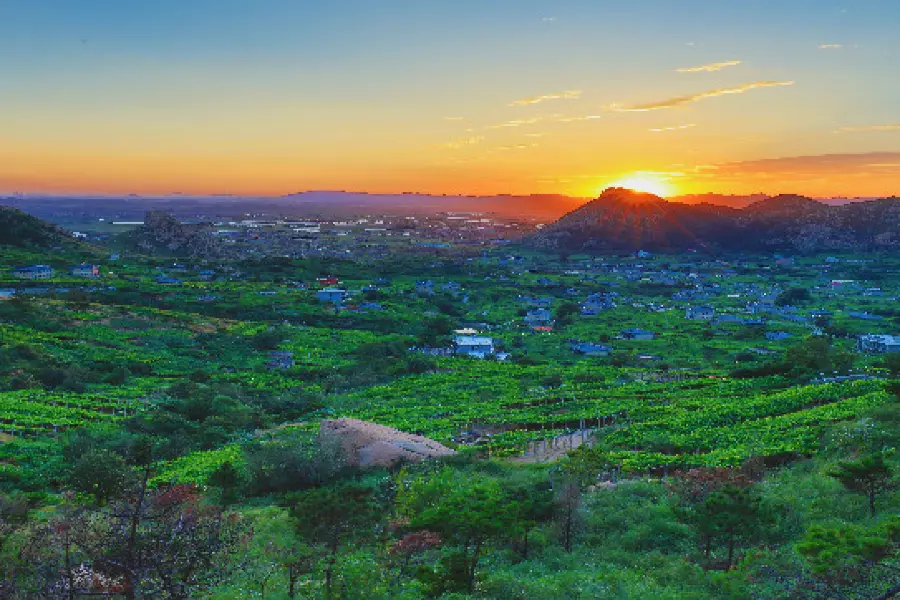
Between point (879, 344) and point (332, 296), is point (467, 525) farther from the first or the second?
point (332, 296)

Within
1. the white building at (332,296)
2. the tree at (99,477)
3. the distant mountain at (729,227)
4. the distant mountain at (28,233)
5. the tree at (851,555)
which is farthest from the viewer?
the distant mountain at (729,227)

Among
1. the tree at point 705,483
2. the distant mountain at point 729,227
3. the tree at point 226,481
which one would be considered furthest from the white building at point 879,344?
the distant mountain at point 729,227

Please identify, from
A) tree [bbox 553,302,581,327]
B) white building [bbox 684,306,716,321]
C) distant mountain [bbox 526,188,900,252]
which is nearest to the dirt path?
tree [bbox 553,302,581,327]

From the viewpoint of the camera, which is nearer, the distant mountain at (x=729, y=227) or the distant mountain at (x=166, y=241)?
the distant mountain at (x=166, y=241)

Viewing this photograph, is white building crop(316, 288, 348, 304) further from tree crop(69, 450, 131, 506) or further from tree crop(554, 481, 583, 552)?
tree crop(554, 481, 583, 552)

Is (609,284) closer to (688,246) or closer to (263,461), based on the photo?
(688,246)

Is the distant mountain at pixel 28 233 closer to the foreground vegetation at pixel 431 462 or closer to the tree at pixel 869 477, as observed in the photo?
the foreground vegetation at pixel 431 462

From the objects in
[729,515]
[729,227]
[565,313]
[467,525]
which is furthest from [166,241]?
[729,227]
